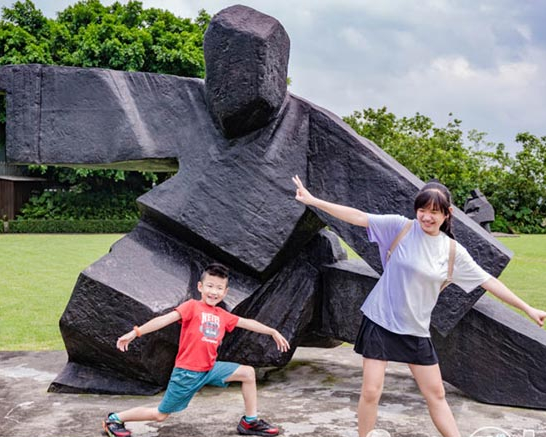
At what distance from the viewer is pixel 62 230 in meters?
22.7

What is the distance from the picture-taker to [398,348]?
3090 mm

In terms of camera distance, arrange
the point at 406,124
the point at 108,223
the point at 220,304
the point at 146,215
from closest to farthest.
Result: the point at 220,304 → the point at 146,215 → the point at 108,223 → the point at 406,124

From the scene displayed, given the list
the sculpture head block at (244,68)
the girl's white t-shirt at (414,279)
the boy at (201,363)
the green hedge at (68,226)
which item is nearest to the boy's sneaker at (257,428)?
the boy at (201,363)

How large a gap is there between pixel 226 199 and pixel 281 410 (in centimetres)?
135

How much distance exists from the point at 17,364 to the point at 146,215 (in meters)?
1.57

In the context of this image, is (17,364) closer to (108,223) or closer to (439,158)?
(108,223)

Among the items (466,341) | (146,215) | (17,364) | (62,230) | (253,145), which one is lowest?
(62,230)

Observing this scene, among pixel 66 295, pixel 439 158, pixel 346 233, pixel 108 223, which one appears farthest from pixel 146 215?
pixel 439 158

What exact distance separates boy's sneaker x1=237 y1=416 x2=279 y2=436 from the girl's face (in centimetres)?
131

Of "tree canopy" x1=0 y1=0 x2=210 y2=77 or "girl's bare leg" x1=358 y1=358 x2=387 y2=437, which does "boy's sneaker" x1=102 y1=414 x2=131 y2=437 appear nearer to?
"girl's bare leg" x1=358 y1=358 x2=387 y2=437

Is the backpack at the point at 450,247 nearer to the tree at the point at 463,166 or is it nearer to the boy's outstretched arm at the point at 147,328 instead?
the boy's outstretched arm at the point at 147,328

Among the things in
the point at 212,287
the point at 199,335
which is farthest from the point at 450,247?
the point at 199,335

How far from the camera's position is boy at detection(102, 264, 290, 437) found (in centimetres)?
339

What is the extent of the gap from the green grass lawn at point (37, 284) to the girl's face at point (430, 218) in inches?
178
